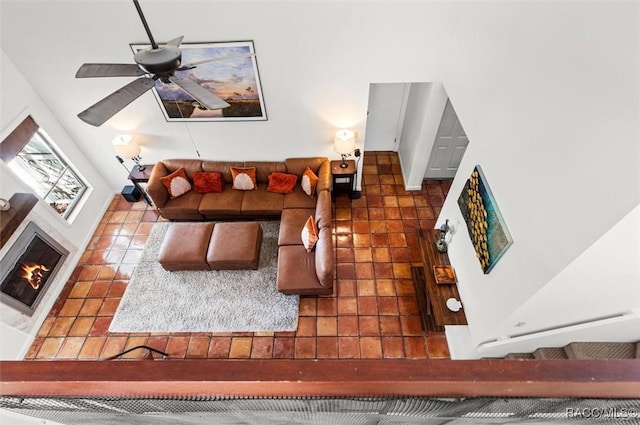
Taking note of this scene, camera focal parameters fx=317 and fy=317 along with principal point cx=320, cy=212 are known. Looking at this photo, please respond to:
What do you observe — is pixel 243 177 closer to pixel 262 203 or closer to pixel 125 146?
pixel 262 203

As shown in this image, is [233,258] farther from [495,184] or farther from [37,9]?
[37,9]

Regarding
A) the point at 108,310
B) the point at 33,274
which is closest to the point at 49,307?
the point at 33,274

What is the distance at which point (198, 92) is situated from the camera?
2.27m

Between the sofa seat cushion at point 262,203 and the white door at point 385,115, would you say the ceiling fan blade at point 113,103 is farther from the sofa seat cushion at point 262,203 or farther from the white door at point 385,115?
the white door at point 385,115

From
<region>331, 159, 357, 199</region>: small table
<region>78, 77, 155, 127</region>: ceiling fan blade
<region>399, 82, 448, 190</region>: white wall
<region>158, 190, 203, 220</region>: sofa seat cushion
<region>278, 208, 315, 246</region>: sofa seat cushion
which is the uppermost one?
<region>399, 82, 448, 190</region>: white wall

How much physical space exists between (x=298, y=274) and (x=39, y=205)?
3539mm

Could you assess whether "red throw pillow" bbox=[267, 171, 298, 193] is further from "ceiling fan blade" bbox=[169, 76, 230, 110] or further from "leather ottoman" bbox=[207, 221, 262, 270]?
"ceiling fan blade" bbox=[169, 76, 230, 110]

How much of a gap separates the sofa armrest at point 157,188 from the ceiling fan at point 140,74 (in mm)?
2754

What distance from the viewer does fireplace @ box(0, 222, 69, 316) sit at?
3.79 metres

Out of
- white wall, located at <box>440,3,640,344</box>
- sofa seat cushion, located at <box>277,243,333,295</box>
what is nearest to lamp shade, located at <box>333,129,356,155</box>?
sofa seat cushion, located at <box>277,243,333,295</box>

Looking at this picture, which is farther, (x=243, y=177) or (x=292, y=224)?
(x=243, y=177)

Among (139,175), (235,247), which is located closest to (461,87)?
(235,247)

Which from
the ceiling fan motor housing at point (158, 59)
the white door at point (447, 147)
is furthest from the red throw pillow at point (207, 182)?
the white door at point (447, 147)

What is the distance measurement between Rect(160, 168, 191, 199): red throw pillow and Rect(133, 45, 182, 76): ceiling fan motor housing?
3.10 meters
